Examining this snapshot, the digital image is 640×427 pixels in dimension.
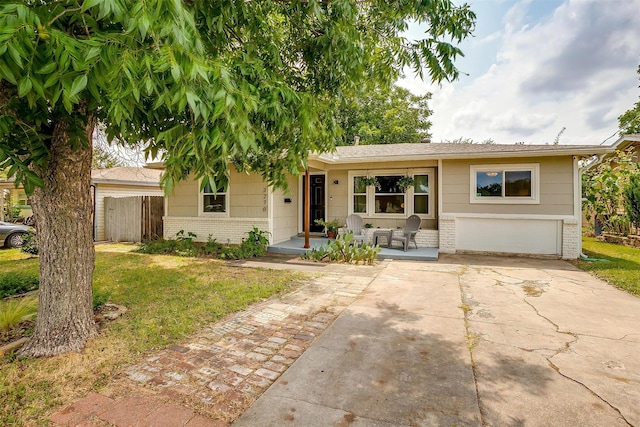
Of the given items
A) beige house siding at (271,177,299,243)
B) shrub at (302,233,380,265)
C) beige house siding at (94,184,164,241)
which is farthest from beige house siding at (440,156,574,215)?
beige house siding at (94,184,164,241)

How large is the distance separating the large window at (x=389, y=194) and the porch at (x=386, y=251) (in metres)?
1.44

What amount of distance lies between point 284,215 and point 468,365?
8.14 metres

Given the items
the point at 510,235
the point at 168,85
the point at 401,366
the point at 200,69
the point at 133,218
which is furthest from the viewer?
the point at 133,218

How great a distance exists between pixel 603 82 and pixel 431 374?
16.4 metres

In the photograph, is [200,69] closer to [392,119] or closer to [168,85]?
[168,85]

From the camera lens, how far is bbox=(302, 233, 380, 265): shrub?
776 cm

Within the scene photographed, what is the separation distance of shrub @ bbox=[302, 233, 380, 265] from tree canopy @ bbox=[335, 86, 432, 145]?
48.9 feet

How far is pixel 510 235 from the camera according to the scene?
8.90m

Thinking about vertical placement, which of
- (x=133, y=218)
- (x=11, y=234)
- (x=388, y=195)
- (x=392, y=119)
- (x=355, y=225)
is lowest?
(x=11, y=234)

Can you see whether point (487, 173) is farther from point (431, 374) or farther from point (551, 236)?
point (431, 374)

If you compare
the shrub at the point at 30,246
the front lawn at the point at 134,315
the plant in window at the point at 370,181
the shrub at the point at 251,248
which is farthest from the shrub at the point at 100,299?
the plant in window at the point at 370,181

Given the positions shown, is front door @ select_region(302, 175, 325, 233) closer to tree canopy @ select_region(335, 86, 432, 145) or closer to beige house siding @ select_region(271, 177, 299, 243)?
beige house siding @ select_region(271, 177, 299, 243)

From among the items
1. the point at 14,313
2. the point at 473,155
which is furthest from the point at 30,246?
the point at 473,155

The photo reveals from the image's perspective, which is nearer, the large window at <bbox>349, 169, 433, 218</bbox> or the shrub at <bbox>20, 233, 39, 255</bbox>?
the shrub at <bbox>20, 233, 39, 255</bbox>
